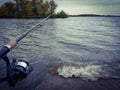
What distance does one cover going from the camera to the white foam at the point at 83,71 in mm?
8492

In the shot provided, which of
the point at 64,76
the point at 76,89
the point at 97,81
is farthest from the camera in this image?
the point at 64,76

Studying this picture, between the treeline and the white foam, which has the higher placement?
the white foam

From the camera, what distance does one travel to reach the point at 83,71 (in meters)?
9.16

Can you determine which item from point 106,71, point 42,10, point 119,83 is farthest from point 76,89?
point 42,10

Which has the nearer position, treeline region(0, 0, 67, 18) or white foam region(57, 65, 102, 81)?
white foam region(57, 65, 102, 81)

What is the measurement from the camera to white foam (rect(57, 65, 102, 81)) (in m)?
8.49

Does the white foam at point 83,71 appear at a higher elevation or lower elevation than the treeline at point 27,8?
higher

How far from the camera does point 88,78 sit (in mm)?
8258

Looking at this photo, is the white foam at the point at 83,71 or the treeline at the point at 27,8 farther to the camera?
the treeline at the point at 27,8

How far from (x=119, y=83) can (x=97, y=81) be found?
3.06 ft

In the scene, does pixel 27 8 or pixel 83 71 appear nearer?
pixel 83 71

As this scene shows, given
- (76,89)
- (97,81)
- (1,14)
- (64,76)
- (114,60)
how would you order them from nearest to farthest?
(76,89), (97,81), (64,76), (114,60), (1,14)

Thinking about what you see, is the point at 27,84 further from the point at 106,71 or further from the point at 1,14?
the point at 1,14

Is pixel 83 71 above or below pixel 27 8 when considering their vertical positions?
above
